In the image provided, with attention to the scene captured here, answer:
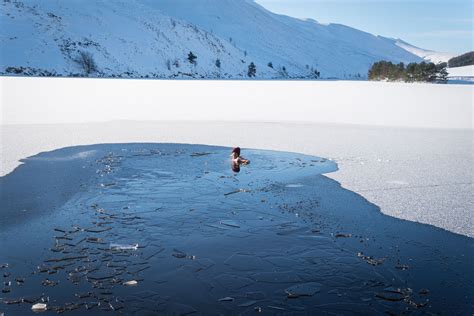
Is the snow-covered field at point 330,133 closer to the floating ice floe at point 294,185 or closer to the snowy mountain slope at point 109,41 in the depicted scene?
the floating ice floe at point 294,185

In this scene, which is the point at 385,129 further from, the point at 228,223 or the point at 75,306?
the point at 75,306

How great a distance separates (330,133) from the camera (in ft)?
49.4

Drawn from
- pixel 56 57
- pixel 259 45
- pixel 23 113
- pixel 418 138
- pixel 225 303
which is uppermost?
pixel 259 45

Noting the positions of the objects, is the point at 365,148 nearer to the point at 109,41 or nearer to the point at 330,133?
the point at 330,133

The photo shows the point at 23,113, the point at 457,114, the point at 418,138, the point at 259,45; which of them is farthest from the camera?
the point at 259,45

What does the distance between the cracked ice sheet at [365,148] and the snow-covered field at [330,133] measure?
0.07 feet

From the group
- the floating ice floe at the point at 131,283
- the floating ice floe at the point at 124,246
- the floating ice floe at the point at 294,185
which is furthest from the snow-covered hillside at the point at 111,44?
the floating ice floe at the point at 131,283

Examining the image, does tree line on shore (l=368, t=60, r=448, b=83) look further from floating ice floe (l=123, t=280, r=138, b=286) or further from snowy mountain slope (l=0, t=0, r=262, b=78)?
snowy mountain slope (l=0, t=0, r=262, b=78)

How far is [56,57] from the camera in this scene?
89062 millimetres

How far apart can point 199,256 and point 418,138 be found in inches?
425

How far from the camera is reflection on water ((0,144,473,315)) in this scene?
4.38 metres

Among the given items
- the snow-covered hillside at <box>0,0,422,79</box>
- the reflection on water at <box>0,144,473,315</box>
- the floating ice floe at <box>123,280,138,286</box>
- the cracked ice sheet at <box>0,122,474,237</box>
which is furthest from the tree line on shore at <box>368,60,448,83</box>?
the snow-covered hillside at <box>0,0,422,79</box>

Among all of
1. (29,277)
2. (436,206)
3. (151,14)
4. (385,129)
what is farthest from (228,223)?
(151,14)

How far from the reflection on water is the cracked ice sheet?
697mm
